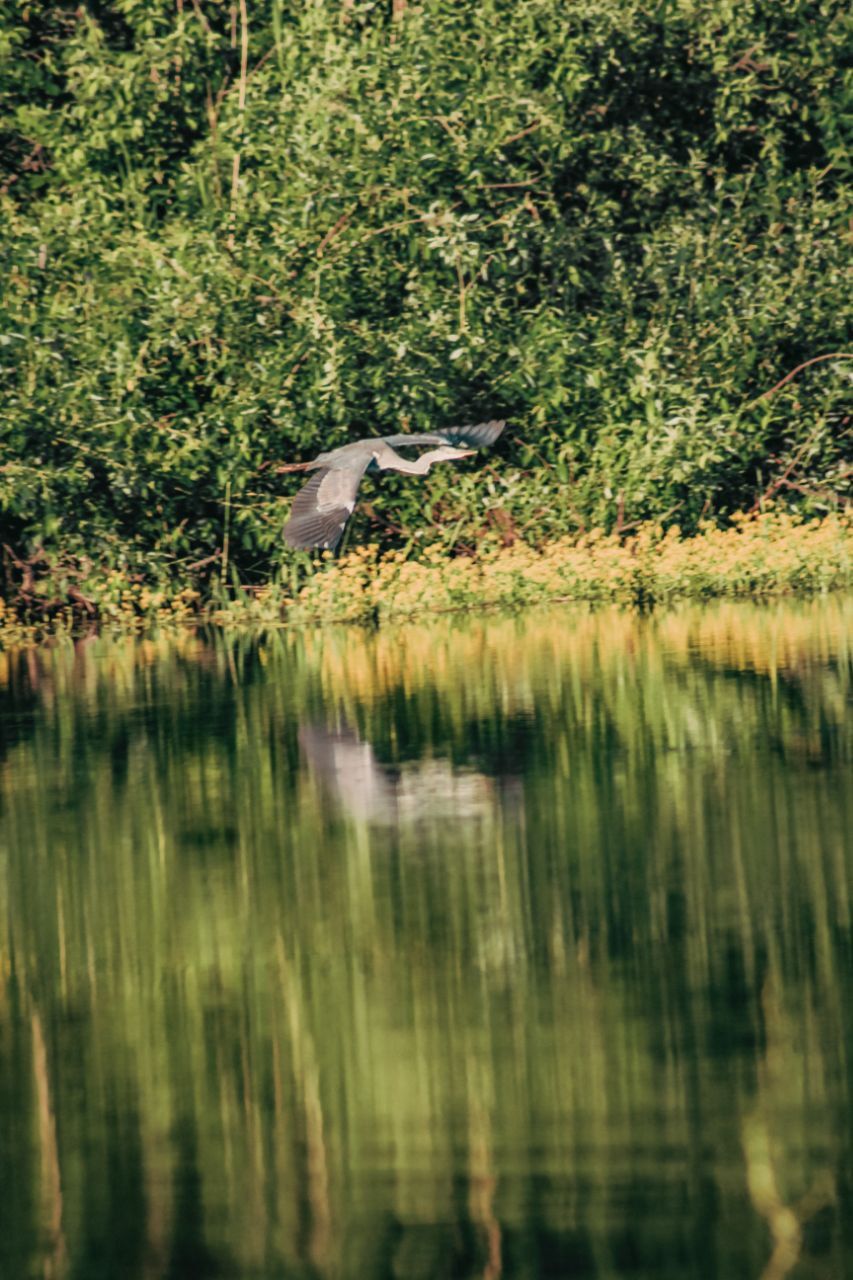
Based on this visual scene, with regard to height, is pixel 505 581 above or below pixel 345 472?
below

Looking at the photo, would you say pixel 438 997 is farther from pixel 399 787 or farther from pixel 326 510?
pixel 326 510

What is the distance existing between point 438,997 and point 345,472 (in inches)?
406

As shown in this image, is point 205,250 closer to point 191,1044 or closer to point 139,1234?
point 191,1044

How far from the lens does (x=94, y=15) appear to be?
23.4 m

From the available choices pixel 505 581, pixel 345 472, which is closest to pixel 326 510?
pixel 345 472

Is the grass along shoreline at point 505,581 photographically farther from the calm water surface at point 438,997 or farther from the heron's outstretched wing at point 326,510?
the calm water surface at point 438,997

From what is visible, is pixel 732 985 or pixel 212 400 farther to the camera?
pixel 212 400

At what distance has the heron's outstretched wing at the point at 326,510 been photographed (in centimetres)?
1573

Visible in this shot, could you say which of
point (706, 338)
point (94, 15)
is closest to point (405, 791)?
point (706, 338)

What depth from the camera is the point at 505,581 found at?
2017cm

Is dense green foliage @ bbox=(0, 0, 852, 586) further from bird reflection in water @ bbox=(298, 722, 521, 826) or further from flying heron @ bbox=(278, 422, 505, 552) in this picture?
bird reflection in water @ bbox=(298, 722, 521, 826)

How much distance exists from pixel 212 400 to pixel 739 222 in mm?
5440

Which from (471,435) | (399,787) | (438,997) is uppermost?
(471,435)

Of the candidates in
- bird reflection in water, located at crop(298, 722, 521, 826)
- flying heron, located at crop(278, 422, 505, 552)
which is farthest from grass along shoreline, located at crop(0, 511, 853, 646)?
bird reflection in water, located at crop(298, 722, 521, 826)
